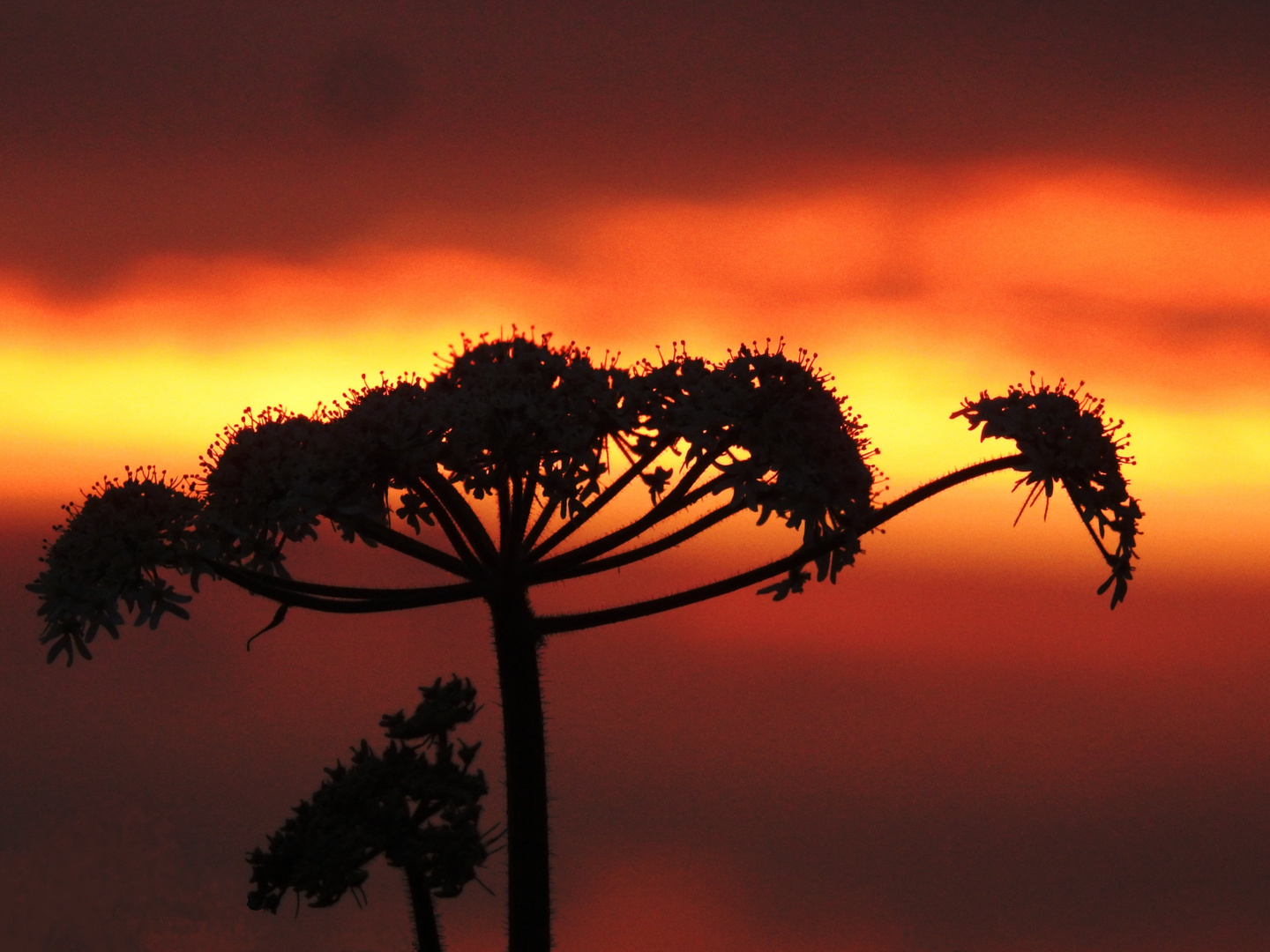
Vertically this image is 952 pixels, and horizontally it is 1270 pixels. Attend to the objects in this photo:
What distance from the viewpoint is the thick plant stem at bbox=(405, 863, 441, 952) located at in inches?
476

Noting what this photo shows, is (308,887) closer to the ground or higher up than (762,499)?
→ closer to the ground

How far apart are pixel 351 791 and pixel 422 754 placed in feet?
2.35

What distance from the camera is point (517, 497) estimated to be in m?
12.0

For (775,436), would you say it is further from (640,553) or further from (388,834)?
(388,834)

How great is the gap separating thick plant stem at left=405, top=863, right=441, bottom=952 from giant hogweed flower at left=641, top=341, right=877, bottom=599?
410cm

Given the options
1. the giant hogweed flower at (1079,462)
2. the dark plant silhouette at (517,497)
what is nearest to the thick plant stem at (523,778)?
the dark plant silhouette at (517,497)

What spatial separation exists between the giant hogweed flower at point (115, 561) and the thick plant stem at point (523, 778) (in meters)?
2.81

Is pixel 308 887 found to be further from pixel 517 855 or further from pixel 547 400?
pixel 547 400

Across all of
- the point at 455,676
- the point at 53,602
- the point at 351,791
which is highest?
the point at 53,602

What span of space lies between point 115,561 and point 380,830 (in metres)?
3.31

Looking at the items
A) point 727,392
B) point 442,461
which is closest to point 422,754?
point 442,461

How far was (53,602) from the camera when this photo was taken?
12062 mm

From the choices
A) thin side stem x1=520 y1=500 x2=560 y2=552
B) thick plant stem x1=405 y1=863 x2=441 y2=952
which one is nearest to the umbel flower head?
thin side stem x1=520 y1=500 x2=560 y2=552

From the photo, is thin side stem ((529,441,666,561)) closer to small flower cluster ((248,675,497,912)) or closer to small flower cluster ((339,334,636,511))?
small flower cluster ((339,334,636,511))
